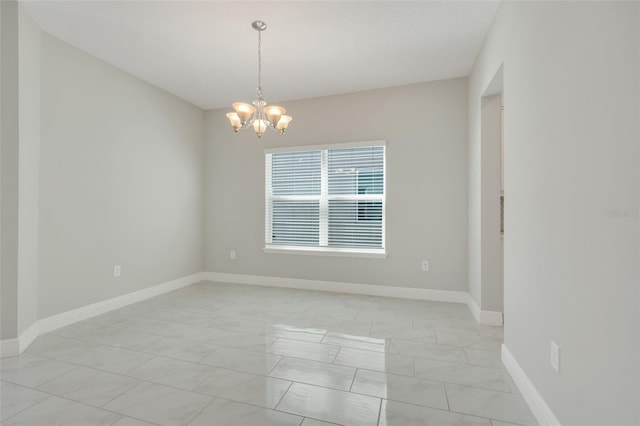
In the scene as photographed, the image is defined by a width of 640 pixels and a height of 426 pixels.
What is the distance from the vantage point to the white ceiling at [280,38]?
7.95 ft

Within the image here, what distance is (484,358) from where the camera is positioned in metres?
2.27

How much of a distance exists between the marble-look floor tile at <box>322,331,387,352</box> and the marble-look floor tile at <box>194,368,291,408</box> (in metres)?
0.72

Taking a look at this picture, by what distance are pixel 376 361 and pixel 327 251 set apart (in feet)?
6.87

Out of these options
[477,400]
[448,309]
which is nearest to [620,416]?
[477,400]

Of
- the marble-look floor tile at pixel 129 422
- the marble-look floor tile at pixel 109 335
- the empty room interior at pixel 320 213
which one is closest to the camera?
the empty room interior at pixel 320 213

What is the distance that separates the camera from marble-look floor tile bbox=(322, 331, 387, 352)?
247 centimetres

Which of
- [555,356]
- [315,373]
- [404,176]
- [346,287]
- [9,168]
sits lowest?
[315,373]

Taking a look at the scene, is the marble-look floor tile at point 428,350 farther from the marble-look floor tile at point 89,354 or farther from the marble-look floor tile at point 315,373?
the marble-look floor tile at point 89,354

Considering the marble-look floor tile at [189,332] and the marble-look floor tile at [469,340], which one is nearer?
the marble-look floor tile at [469,340]

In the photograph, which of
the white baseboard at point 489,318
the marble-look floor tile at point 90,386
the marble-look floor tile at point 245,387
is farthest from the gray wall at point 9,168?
the white baseboard at point 489,318

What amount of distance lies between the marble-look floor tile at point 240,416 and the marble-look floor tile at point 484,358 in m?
1.41

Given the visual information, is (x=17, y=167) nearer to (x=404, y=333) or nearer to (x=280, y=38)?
(x=280, y=38)

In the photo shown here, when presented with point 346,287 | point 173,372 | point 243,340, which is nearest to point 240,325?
point 243,340

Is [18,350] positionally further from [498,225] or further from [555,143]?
[498,225]
